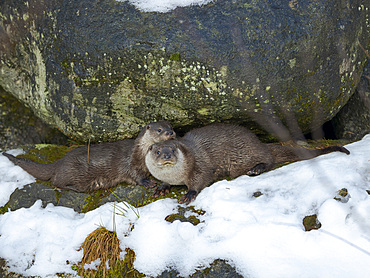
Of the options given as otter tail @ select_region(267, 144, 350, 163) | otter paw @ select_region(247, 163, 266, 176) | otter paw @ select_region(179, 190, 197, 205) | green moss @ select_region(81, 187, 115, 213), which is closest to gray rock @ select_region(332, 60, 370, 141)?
otter tail @ select_region(267, 144, 350, 163)

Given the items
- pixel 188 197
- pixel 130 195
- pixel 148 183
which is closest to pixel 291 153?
pixel 188 197

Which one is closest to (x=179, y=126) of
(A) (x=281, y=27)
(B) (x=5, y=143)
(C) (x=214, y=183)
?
(C) (x=214, y=183)

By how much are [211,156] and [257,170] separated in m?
0.53

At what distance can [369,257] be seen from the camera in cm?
254

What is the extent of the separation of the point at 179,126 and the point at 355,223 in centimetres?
238

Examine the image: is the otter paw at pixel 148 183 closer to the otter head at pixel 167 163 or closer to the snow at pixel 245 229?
the otter head at pixel 167 163

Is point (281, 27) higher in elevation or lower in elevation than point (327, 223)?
higher

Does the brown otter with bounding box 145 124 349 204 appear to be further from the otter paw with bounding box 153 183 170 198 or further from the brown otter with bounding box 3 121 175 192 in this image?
the brown otter with bounding box 3 121 175 192

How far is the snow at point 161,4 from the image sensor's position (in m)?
3.93

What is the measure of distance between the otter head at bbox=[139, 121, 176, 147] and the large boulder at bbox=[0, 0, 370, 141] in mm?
161

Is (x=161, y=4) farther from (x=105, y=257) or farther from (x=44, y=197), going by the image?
(x=105, y=257)

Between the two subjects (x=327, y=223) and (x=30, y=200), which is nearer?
(x=327, y=223)

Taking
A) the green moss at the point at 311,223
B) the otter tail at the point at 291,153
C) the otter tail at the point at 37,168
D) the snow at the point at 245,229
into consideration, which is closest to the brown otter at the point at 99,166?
the otter tail at the point at 37,168

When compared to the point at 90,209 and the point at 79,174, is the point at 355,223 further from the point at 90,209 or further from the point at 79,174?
the point at 79,174
